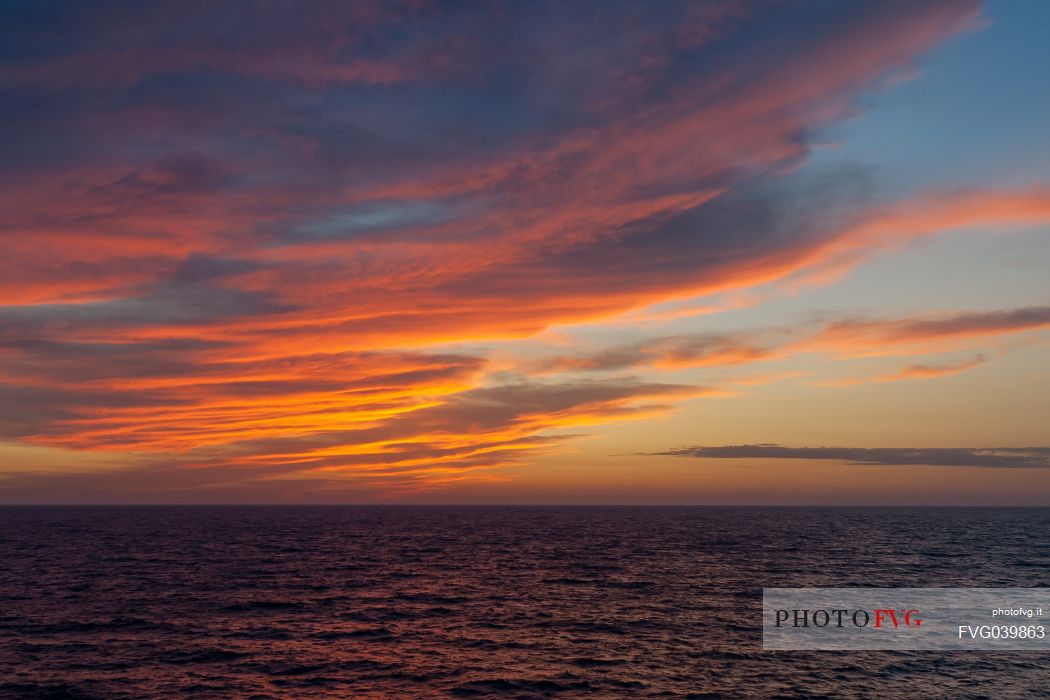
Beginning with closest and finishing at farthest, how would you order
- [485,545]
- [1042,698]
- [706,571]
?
[1042,698] → [706,571] → [485,545]

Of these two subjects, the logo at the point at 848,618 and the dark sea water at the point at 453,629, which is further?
the logo at the point at 848,618

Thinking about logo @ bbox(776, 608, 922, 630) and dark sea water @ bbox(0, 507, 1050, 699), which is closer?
dark sea water @ bbox(0, 507, 1050, 699)

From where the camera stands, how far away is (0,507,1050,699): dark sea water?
1480 inches

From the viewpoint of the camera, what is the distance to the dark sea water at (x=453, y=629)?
37594mm

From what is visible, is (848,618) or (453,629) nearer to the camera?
(453,629)

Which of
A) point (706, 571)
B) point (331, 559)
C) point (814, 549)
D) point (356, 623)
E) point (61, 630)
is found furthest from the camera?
point (814, 549)

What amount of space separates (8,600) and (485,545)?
74566mm

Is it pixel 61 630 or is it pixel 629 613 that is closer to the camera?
pixel 61 630

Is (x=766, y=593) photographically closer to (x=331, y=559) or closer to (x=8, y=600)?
(x=331, y=559)

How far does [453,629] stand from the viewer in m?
50.2

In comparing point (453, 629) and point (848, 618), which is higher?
point (453, 629)

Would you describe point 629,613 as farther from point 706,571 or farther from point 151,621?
point 151,621

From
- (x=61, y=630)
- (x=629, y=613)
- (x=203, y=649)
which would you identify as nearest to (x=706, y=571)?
(x=629, y=613)

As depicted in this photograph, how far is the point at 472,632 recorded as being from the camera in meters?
49.1
